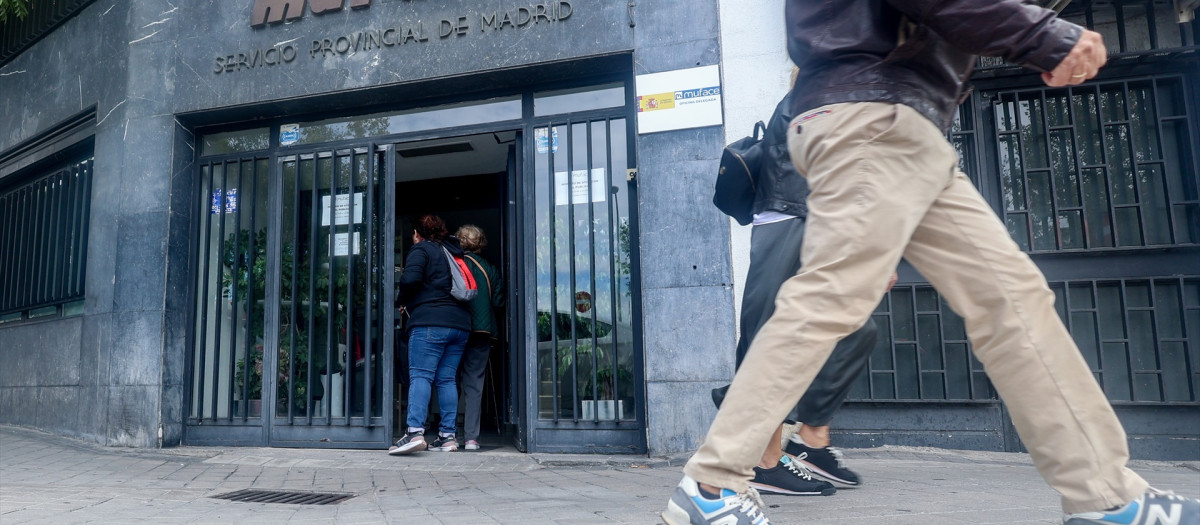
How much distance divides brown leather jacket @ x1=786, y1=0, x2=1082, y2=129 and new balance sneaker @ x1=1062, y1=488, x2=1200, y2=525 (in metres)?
1.04

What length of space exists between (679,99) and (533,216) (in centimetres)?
136

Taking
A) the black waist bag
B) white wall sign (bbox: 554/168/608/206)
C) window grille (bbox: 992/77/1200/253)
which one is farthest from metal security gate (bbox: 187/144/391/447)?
window grille (bbox: 992/77/1200/253)

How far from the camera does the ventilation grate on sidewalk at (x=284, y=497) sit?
398cm

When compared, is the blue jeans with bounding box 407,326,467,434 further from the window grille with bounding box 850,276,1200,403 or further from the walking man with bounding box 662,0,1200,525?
the walking man with bounding box 662,0,1200,525

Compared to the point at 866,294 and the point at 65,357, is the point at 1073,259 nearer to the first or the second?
the point at 866,294

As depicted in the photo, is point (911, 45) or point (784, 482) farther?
point (784, 482)

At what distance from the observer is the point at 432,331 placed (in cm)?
645

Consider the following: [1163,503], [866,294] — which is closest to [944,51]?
[866,294]

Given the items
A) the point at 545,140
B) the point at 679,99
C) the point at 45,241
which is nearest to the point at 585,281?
the point at 545,140

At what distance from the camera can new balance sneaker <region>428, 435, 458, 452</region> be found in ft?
21.2

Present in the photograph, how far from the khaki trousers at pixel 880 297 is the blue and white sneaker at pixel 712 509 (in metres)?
0.04

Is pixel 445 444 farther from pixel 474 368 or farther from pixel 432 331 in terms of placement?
pixel 432 331

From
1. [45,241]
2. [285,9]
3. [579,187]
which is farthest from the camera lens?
[45,241]

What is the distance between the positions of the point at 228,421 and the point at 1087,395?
20.6 ft
